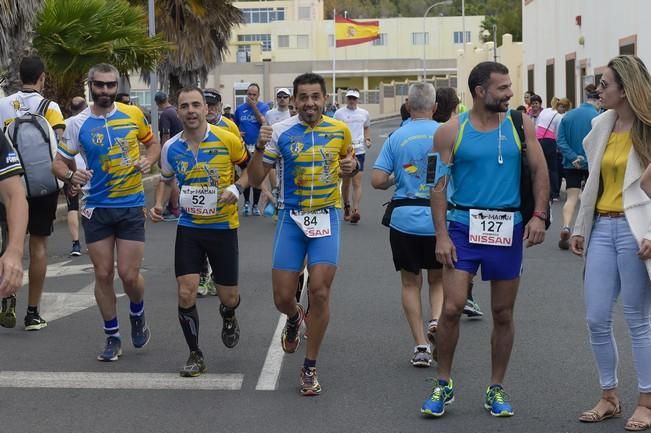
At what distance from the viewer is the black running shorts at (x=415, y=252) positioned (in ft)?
26.2

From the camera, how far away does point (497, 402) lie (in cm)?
648

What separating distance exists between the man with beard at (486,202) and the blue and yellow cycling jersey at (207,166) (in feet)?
6.13

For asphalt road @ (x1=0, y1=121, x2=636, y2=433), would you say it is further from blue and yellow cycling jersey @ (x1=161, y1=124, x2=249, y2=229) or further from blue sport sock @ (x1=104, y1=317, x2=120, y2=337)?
blue and yellow cycling jersey @ (x1=161, y1=124, x2=249, y2=229)

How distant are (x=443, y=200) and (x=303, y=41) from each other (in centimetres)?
9216

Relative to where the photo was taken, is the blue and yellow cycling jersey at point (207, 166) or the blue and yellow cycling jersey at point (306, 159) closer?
the blue and yellow cycling jersey at point (306, 159)

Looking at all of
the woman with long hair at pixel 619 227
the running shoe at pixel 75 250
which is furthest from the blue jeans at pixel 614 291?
the running shoe at pixel 75 250

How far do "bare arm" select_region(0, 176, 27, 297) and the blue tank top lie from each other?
2.57 meters

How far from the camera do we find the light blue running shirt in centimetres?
796

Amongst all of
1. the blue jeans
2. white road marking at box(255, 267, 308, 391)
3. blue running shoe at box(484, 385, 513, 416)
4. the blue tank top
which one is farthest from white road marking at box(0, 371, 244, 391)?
the blue jeans

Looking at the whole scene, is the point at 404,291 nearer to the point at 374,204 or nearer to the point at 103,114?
the point at 103,114

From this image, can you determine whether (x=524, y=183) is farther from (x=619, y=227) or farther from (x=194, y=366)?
(x=194, y=366)

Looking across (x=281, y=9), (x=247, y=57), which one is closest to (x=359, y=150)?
(x=247, y=57)

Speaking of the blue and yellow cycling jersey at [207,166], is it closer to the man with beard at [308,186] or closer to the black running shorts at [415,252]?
the man with beard at [308,186]

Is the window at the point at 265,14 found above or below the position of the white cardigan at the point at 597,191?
above
